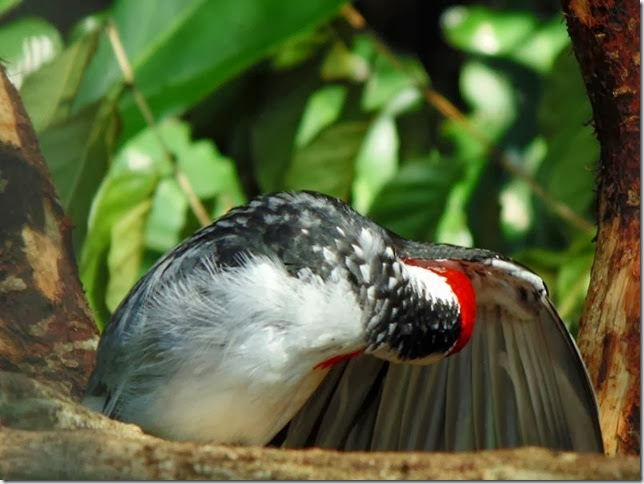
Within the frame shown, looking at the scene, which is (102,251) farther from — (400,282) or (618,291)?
(618,291)

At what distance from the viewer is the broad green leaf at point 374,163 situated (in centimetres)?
182

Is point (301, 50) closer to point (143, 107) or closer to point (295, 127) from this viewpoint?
point (295, 127)

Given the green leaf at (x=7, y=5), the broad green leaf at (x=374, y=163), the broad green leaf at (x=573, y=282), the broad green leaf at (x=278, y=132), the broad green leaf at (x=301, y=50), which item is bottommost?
the broad green leaf at (x=573, y=282)

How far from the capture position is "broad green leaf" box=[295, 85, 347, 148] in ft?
6.26

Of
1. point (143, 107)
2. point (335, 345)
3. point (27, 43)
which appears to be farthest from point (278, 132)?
point (335, 345)

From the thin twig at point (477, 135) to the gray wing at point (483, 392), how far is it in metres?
0.51

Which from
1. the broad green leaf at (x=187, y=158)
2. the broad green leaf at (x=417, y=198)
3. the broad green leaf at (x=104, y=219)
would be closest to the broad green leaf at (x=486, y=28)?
the broad green leaf at (x=417, y=198)

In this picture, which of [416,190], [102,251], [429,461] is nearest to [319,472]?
[429,461]

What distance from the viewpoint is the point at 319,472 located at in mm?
862

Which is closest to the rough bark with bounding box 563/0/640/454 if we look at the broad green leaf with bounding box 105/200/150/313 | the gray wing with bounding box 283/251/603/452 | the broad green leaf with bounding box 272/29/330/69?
the gray wing with bounding box 283/251/603/452

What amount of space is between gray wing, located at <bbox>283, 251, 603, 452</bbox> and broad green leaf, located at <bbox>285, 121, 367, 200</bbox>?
1.63 feet

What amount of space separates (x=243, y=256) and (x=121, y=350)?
0.16 metres

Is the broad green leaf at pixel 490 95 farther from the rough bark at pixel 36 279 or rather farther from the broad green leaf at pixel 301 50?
the rough bark at pixel 36 279

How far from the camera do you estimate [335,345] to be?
3.51 feet
